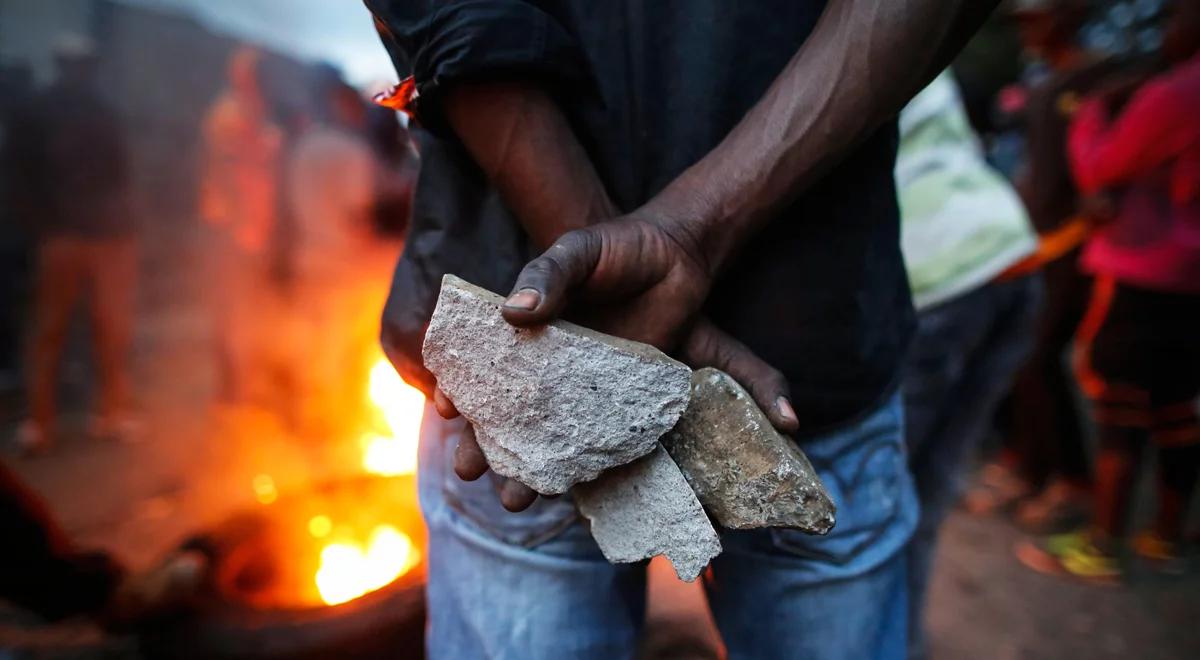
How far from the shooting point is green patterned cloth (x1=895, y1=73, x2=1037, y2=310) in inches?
76.9

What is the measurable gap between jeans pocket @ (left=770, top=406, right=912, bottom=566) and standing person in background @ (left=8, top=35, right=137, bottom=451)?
564 cm

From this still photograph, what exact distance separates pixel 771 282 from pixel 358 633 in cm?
153

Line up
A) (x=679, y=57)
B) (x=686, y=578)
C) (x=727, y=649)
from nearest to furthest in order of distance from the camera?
(x=686, y=578)
(x=679, y=57)
(x=727, y=649)

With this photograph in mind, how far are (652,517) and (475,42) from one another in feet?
2.21

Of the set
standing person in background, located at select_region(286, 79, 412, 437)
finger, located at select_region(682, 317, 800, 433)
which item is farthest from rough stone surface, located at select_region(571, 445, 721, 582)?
standing person in background, located at select_region(286, 79, 412, 437)

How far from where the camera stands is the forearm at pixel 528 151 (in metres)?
0.98

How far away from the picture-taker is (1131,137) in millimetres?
3260

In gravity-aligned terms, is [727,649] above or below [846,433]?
below

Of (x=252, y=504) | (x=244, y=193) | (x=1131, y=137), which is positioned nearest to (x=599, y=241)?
(x=252, y=504)

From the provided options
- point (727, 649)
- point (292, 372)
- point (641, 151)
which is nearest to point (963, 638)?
point (727, 649)

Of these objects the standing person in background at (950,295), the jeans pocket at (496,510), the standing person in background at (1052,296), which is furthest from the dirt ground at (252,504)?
the jeans pocket at (496,510)

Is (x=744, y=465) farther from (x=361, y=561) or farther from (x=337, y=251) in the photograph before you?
(x=337, y=251)

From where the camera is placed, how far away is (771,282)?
1092 mm

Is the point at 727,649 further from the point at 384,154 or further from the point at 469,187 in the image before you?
the point at 384,154
